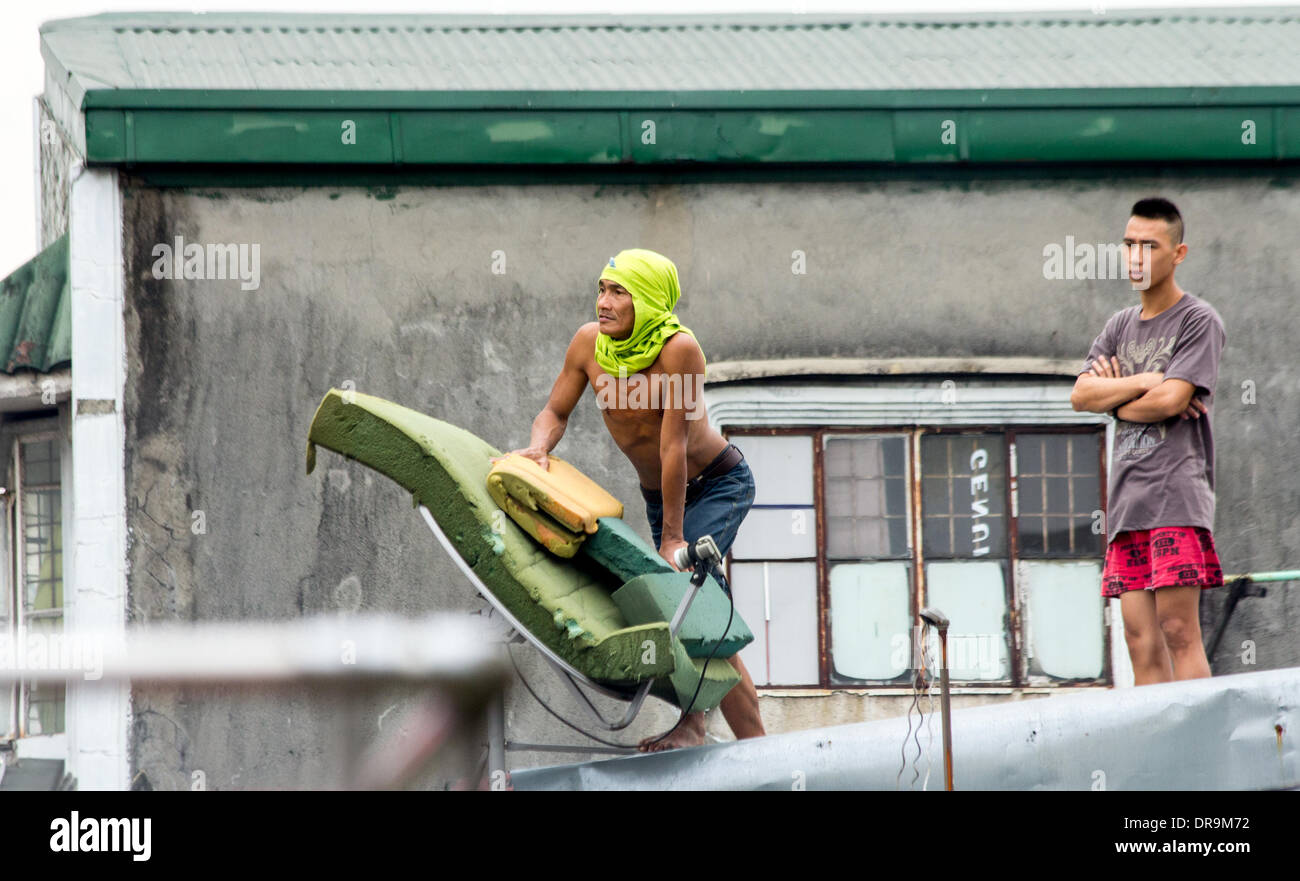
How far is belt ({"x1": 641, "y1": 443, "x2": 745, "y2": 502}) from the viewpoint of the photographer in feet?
20.8

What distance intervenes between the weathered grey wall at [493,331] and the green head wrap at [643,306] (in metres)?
2.22

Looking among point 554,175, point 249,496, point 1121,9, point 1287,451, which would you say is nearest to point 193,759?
point 249,496

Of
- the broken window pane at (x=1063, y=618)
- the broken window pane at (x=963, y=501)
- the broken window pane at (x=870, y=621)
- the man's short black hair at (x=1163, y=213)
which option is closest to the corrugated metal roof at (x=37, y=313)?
the broken window pane at (x=870, y=621)

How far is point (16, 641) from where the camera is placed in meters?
9.09

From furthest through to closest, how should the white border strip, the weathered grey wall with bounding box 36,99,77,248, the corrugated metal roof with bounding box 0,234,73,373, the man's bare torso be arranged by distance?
1. the weathered grey wall with bounding box 36,99,77,248
2. the corrugated metal roof with bounding box 0,234,73,373
3. the white border strip
4. the man's bare torso

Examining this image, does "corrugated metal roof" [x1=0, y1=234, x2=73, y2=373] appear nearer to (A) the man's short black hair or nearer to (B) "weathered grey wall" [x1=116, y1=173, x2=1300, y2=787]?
(B) "weathered grey wall" [x1=116, y1=173, x2=1300, y2=787]

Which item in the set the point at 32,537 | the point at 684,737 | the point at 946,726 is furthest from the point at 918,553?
the point at 32,537

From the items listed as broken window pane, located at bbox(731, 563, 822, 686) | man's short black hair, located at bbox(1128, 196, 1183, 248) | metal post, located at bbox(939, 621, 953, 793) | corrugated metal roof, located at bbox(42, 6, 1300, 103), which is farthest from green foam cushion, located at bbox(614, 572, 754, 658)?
corrugated metal roof, located at bbox(42, 6, 1300, 103)

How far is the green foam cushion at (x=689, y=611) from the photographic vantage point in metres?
5.55

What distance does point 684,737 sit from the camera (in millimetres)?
5961

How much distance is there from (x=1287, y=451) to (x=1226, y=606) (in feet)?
2.90

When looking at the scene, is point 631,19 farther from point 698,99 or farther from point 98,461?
point 98,461

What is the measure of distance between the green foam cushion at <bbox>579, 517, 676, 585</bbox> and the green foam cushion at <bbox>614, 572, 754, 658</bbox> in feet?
0.19

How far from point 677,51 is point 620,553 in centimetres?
426
